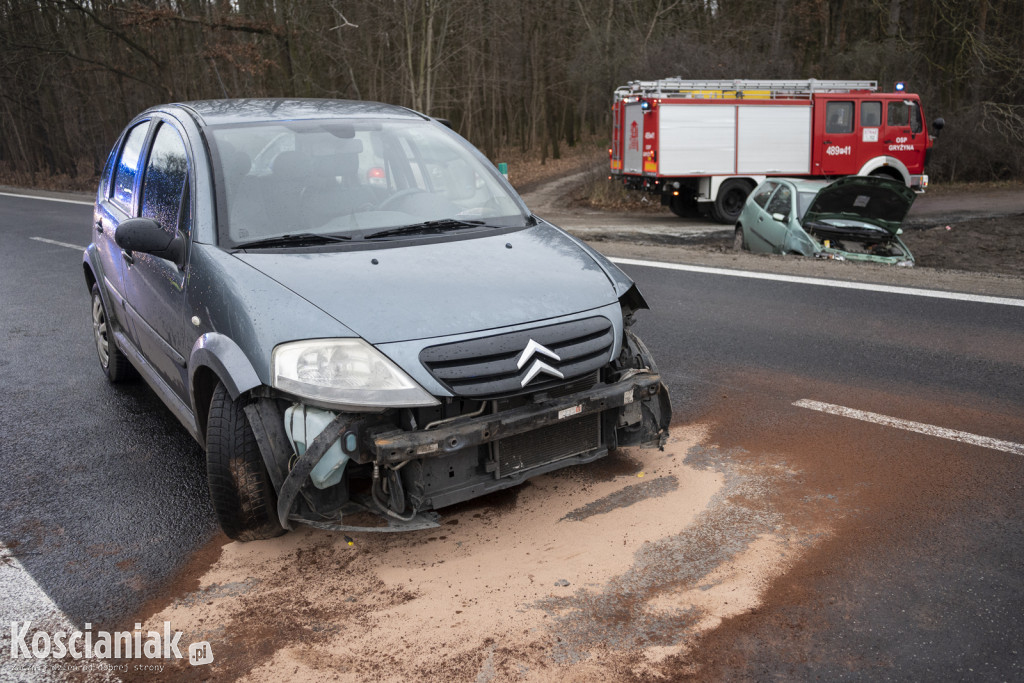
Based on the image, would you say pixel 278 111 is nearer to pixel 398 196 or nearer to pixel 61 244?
pixel 398 196

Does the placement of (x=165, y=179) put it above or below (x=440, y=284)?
above

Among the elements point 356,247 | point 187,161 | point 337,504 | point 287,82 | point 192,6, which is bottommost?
point 337,504

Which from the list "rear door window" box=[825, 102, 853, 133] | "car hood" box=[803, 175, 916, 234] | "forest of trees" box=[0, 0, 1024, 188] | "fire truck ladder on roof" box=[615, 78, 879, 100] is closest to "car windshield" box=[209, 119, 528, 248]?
"car hood" box=[803, 175, 916, 234]

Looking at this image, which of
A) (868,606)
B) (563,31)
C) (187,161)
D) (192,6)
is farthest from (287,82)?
(868,606)

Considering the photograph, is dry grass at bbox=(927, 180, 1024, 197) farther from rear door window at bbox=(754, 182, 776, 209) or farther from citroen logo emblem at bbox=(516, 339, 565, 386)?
citroen logo emblem at bbox=(516, 339, 565, 386)

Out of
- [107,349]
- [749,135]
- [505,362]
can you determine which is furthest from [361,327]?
[749,135]

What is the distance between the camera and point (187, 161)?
4.37 metres

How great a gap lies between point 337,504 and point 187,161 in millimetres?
1954

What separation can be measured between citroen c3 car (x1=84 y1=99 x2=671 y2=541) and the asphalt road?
1.78ft

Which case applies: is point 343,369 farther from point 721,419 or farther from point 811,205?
point 811,205

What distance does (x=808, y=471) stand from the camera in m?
4.46

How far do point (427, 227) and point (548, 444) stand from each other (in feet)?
4.25

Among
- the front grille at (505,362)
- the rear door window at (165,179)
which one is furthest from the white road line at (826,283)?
the rear door window at (165,179)

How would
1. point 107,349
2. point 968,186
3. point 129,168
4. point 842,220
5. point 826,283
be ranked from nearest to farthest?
point 129,168 < point 107,349 < point 826,283 < point 842,220 < point 968,186
